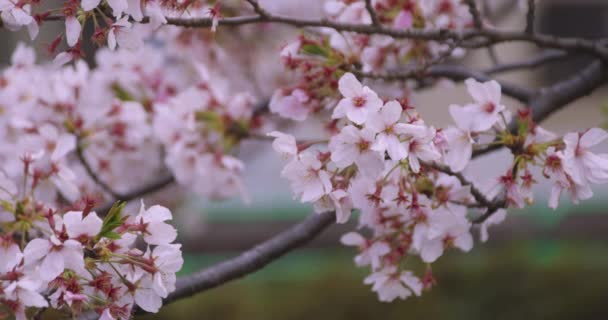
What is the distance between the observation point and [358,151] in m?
1.51

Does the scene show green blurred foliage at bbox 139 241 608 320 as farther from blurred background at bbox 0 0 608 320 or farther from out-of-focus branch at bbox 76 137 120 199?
out-of-focus branch at bbox 76 137 120 199

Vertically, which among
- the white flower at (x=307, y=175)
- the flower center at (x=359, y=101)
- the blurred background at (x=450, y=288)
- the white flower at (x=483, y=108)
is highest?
the flower center at (x=359, y=101)

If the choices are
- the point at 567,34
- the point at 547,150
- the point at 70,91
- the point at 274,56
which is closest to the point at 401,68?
the point at 547,150

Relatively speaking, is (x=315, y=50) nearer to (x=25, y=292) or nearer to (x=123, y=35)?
(x=123, y=35)

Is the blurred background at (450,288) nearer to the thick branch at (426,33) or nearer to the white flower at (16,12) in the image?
the thick branch at (426,33)

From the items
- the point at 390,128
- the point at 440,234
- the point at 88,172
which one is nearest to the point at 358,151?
the point at 390,128

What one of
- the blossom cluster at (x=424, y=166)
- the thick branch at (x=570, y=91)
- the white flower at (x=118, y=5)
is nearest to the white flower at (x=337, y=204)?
the blossom cluster at (x=424, y=166)

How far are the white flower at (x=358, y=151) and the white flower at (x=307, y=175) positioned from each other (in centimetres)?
6

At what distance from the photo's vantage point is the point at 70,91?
112 inches

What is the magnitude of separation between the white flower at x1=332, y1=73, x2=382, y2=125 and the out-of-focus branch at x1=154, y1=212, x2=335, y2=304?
495mm

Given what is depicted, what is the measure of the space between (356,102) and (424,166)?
0.20 meters

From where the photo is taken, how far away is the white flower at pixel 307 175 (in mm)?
1569

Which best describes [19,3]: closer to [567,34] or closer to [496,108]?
[496,108]

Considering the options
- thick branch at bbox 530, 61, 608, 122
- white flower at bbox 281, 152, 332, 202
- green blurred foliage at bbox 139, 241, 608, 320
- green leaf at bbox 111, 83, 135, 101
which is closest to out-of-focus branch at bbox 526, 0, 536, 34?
thick branch at bbox 530, 61, 608, 122
